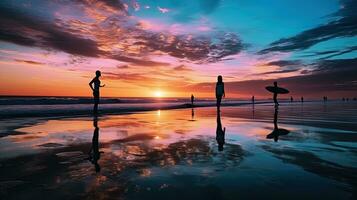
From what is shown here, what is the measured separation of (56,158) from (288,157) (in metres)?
5.26

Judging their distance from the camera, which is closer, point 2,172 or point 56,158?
point 2,172

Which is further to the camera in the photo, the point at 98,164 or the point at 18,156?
the point at 18,156

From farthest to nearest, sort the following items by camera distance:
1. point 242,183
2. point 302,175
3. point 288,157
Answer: point 288,157, point 302,175, point 242,183

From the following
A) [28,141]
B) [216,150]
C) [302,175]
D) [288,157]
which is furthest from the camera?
[28,141]

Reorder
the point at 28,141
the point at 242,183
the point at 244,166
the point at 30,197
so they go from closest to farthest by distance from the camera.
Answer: the point at 30,197 < the point at 242,183 < the point at 244,166 < the point at 28,141

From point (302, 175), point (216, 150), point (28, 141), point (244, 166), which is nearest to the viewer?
point (302, 175)

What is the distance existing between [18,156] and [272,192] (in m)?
5.67

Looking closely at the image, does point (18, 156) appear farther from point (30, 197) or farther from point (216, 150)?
point (216, 150)

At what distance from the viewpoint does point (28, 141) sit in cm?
833

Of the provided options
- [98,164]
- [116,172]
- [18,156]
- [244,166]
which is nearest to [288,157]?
[244,166]

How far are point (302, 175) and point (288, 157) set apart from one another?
4.69ft

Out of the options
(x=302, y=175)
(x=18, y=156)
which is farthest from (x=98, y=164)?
(x=302, y=175)

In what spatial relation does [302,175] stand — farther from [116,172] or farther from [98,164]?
[98,164]

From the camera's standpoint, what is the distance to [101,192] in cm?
382
